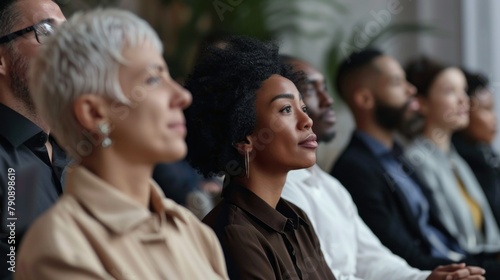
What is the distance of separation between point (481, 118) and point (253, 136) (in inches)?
104

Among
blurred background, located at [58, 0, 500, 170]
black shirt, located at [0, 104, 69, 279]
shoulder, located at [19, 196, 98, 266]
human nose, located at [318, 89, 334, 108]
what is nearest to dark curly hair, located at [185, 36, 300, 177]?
black shirt, located at [0, 104, 69, 279]

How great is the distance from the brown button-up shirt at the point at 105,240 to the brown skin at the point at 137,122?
35 millimetres

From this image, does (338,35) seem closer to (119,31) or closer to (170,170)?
(170,170)

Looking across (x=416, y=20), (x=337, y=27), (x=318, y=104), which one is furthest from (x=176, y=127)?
(x=416, y=20)

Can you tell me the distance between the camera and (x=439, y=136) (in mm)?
4133

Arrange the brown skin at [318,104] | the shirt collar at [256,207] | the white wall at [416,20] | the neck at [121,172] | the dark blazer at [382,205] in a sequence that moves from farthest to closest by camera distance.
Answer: the white wall at [416,20] → the dark blazer at [382,205] → the brown skin at [318,104] → the shirt collar at [256,207] → the neck at [121,172]

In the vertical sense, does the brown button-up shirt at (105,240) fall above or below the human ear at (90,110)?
below

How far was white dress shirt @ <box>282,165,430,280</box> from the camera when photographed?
2.48 metres

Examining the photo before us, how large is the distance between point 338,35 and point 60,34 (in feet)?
11.8

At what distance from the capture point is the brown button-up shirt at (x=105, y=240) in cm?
128

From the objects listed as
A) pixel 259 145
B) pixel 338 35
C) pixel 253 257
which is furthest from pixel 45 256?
pixel 338 35

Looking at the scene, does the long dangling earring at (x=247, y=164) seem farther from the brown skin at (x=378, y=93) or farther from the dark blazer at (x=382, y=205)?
the brown skin at (x=378, y=93)

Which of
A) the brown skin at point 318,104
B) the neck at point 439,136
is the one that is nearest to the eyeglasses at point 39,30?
the brown skin at point 318,104

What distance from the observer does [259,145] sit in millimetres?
2008
